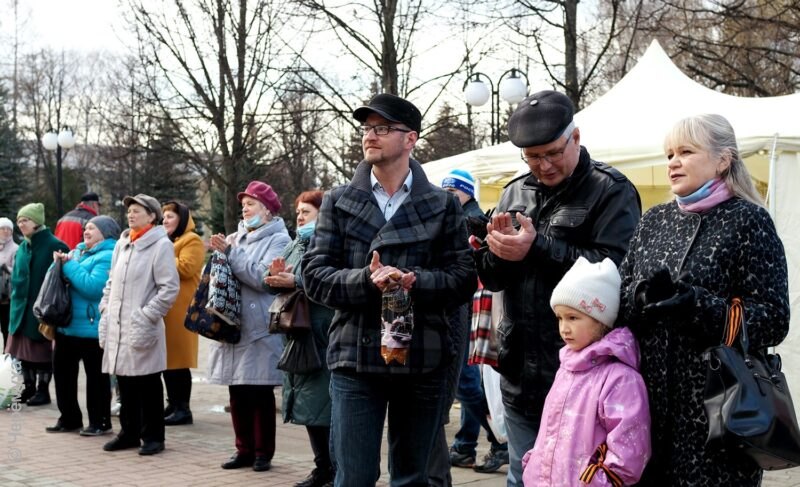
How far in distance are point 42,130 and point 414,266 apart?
54531mm

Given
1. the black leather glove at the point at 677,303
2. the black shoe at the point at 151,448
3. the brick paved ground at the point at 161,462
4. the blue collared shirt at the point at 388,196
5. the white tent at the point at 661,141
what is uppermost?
the white tent at the point at 661,141

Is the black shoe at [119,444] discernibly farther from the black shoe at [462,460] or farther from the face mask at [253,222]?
the black shoe at [462,460]

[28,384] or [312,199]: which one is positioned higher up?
[312,199]

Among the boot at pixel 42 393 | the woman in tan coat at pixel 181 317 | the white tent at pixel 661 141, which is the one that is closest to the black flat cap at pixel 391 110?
the white tent at pixel 661 141

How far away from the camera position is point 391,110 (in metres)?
4.17

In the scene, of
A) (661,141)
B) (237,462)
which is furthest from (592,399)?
(661,141)

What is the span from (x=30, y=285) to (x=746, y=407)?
8.49m

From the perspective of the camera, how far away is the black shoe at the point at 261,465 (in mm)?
6879

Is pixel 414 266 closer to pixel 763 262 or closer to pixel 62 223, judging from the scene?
pixel 763 262

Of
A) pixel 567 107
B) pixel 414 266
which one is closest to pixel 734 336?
pixel 567 107

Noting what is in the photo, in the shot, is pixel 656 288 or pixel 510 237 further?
pixel 510 237

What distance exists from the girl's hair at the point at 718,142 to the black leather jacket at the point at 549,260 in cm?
48

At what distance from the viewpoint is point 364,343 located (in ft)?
13.0

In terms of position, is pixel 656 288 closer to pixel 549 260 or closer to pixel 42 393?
pixel 549 260
